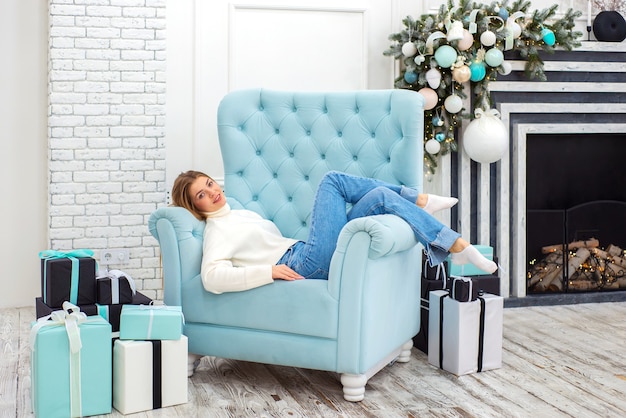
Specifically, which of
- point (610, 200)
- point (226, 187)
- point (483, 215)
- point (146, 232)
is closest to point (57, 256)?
point (226, 187)

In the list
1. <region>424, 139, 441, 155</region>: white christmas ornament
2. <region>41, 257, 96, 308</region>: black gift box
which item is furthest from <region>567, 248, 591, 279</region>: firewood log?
<region>41, 257, 96, 308</region>: black gift box

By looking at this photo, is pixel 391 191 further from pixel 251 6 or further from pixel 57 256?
pixel 251 6

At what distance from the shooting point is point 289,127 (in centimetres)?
348

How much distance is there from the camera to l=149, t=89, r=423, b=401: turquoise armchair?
2.76 metres

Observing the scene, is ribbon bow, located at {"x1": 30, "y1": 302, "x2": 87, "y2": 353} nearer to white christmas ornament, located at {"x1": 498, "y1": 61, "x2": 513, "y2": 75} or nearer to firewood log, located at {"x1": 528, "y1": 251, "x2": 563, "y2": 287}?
white christmas ornament, located at {"x1": 498, "y1": 61, "x2": 513, "y2": 75}

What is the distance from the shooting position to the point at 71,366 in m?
2.56

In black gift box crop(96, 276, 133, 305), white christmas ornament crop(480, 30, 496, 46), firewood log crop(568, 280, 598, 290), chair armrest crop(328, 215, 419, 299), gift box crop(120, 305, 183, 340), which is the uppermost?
white christmas ornament crop(480, 30, 496, 46)

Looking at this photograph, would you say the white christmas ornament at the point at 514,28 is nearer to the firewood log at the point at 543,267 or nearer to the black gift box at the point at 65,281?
the firewood log at the point at 543,267

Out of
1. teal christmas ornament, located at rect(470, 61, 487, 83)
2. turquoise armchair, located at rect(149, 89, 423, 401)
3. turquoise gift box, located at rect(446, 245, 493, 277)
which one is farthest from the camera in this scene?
teal christmas ornament, located at rect(470, 61, 487, 83)

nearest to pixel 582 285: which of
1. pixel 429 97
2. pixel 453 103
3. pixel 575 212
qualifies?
pixel 575 212

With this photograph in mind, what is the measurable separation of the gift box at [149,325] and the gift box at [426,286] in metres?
1.18

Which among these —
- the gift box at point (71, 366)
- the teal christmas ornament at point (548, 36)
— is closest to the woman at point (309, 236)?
the gift box at point (71, 366)

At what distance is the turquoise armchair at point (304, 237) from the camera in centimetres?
276

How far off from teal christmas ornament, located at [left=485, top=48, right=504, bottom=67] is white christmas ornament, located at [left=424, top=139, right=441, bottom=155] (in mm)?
516
